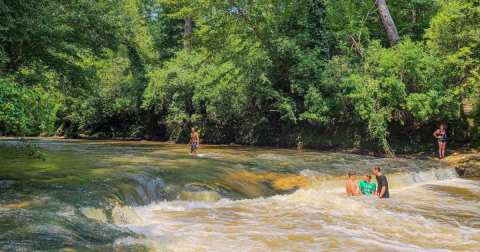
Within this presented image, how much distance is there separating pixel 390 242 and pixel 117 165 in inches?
326

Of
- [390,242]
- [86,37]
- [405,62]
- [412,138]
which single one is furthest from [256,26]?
[390,242]

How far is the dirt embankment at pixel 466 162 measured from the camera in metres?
14.0

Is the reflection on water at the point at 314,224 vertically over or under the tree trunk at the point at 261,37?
under

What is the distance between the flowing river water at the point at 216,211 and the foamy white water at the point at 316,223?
0.02 metres

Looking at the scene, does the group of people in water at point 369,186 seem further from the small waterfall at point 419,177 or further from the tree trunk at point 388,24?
the tree trunk at point 388,24

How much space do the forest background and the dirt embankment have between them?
3.06 feet

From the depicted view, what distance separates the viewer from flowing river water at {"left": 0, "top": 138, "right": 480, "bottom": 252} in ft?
16.6

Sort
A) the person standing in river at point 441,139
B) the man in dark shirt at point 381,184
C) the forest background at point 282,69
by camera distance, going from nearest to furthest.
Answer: the man in dark shirt at point 381,184 → the forest background at point 282,69 → the person standing in river at point 441,139

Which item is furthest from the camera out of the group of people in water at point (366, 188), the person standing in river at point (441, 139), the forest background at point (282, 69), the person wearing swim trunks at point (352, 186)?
the person standing in river at point (441, 139)

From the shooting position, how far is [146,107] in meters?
27.0

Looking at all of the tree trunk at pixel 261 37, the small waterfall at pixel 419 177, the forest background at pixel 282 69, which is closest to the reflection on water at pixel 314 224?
the small waterfall at pixel 419 177

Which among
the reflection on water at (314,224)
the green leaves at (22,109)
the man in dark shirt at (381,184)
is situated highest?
the green leaves at (22,109)

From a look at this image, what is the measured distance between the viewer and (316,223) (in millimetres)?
6676

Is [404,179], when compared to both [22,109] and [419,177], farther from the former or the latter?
[22,109]
